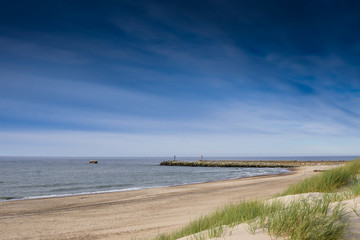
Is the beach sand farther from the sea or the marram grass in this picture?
the sea

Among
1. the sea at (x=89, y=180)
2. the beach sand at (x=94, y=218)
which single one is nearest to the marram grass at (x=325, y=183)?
the beach sand at (x=94, y=218)

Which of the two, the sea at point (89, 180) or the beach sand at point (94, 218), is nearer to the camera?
the beach sand at point (94, 218)

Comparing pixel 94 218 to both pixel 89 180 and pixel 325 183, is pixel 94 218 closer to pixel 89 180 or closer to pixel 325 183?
pixel 325 183

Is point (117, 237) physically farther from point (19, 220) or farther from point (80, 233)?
point (19, 220)

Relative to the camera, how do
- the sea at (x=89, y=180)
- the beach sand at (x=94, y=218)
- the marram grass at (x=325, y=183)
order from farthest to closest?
the sea at (x=89, y=180) → the beach sand at (x=94, y=218) → the marram grass at (x=325, y=183)

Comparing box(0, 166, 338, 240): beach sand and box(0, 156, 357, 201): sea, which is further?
box(0, 156, 357, 201): sea

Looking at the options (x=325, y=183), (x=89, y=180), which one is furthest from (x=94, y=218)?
(x=89, y=180)

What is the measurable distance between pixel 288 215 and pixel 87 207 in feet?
45.1

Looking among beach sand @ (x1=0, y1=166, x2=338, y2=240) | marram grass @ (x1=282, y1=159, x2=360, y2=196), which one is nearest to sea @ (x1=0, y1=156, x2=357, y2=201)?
beach sand @ (x1=0, y1=166, x2=338, y2=240)

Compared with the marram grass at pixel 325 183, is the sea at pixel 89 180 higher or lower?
lower

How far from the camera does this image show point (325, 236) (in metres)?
3.47

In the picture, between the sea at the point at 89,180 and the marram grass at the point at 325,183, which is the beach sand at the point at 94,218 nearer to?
the marram grass at the point at 325,183

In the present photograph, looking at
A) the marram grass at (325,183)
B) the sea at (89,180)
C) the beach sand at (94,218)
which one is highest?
the marram grass at (325,183)

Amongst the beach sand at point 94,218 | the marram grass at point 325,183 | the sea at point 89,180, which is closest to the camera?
the marram grass at point 325,183
